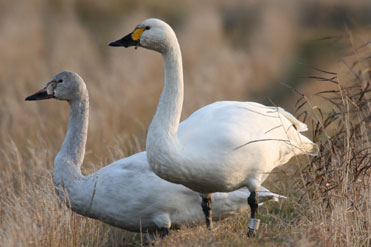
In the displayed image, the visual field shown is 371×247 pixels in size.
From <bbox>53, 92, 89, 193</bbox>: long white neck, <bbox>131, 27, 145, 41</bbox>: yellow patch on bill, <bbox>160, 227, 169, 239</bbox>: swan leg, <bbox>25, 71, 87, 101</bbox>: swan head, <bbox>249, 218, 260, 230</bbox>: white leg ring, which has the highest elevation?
<bbox>131, 27, 145, 41</bbox>: yellow patch on bill

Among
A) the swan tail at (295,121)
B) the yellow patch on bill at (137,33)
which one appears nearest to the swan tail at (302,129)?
the swan tail at (295,121)

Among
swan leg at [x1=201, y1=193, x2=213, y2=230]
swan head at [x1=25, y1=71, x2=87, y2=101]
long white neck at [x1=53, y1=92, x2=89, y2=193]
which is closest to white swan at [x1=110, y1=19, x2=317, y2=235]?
swan leg at [x1=201, y1=193, x2=213, y2=230]

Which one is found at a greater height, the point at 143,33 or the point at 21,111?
the point at 143,33

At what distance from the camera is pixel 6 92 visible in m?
11.6

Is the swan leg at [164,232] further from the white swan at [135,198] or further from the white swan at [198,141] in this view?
the white swan at [198,141]

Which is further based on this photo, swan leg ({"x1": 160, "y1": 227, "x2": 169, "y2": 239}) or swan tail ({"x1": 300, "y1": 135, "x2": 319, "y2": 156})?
swan tail ({"x1": 300, "y1": 135, "x2": 319, "y2": 156})

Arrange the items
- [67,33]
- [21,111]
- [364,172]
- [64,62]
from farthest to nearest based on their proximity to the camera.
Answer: [67,33] < [64,62] < [21,111] < [364,172]

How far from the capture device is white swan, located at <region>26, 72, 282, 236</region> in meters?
5.30

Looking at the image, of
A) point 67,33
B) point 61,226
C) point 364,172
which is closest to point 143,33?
point 61,226

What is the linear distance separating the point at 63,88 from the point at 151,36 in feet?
5.78

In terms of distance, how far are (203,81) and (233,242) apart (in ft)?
25.5

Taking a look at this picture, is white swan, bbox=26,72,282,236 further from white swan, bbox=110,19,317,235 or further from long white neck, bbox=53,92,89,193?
white swan, bbox=110,19,317,235

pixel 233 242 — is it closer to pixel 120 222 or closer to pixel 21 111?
pixel 120 222

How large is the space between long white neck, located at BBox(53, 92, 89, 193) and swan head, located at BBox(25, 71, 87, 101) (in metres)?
0.07
